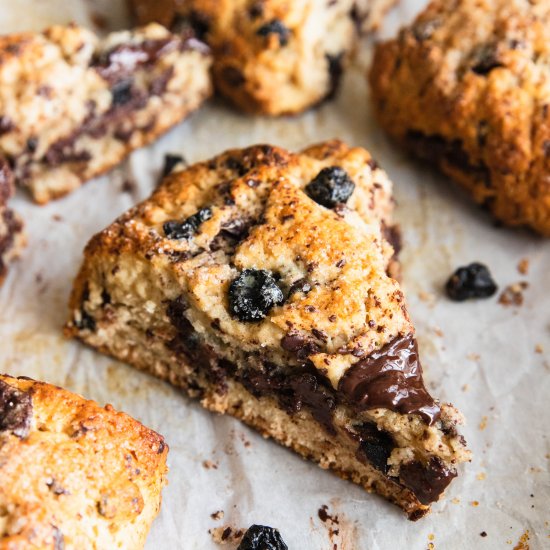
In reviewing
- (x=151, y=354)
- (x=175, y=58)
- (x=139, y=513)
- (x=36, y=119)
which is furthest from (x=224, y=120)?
(x=139, y=513)

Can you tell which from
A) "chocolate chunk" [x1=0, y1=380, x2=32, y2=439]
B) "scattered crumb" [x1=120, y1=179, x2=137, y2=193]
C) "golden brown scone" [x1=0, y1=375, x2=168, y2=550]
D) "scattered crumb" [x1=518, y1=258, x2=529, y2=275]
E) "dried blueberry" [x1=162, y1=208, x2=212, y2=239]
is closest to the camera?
"golden brown scone" [x1=0, y1=375, x2=168, y2=550]

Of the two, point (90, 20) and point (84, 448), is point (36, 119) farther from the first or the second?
point (84, 448)

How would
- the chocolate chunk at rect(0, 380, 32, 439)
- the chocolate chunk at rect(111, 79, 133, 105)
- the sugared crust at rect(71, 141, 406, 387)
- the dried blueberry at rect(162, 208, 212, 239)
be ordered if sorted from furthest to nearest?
the chocolate chunk at rect(111, 79, 133, 105) < the dried blueberry at rect(162, 208, 212, 239) < the sugared crust at rect(71, 141, 406, 387) < the chocolate chunk at rect(0, 380, 32, 439)

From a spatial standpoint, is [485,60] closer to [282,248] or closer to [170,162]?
[282,248]

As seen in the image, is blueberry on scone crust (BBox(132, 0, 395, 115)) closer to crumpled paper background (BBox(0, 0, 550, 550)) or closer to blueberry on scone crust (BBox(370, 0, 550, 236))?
crumpled paper background (BBox(0, 0, 550, 550))

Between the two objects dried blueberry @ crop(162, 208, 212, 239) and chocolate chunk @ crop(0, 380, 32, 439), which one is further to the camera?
dried blueberry @ crop(162, 208, 212, 239)

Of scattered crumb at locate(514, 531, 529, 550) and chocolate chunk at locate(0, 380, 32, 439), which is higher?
chocolate chunk at locate(0, 380, 32, 439)

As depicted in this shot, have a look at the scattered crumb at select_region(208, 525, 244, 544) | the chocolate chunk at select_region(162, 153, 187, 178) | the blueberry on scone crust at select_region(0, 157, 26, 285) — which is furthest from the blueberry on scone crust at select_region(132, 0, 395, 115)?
the scattered crumb at select_region(208, 525, 244, 544)
